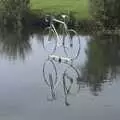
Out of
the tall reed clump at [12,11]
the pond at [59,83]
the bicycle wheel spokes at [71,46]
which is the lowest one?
the pond at [59,83]

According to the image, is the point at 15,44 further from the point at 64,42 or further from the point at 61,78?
the point at 61,78

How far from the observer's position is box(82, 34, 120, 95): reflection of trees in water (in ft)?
38.6

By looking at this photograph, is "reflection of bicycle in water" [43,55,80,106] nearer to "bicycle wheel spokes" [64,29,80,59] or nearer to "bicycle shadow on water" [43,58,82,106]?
"bicycle shadow on water" [43,58,82,106]

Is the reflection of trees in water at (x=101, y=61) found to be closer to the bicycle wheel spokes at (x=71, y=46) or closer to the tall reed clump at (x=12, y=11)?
the bicycle wheel spokes at (x=71, y=46)

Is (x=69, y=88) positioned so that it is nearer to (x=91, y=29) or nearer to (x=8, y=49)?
(x=8, y=49)

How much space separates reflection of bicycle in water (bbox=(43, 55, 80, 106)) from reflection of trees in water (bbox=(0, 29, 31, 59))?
6.22ft

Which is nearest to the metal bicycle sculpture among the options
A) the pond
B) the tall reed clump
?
the pond

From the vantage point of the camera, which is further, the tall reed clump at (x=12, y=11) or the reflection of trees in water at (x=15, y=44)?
→ the tall reed clump at (x=12, y=11)

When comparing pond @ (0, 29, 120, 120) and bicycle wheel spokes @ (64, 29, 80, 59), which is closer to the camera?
pond @ (0, 29, 120, 120)

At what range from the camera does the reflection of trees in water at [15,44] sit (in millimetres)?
15335

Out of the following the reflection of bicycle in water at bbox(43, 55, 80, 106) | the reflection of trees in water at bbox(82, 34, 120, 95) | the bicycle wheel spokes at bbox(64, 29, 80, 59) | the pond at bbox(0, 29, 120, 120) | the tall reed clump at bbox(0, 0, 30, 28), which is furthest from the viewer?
the tall reed clump at bbox(0, 0, 30, 28)

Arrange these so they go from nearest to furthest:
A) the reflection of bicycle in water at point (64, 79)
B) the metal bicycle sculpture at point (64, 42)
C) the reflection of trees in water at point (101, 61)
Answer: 1. the reflection of bicycle in water at point (64, 79)
2. the reflection of trees in water at point (101, 61)
3. the metal bicycle sculpture at point (64, 42)

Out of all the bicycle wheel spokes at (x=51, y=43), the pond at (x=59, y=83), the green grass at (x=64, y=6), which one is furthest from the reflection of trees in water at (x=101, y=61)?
the green grass at (x=64, y=6)

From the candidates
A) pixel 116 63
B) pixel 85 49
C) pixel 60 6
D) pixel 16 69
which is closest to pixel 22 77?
pixel 16 69
